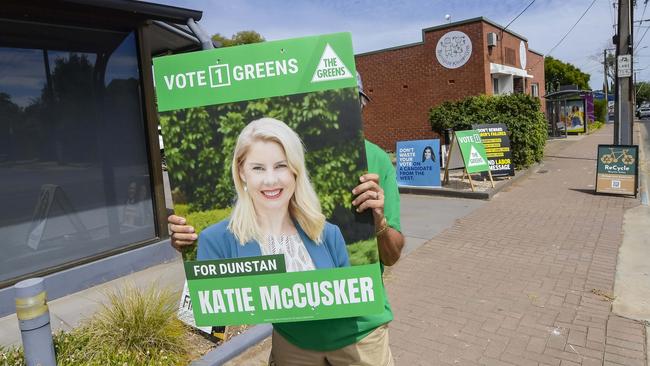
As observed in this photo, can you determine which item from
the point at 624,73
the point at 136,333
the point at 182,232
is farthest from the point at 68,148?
the point at 624,73

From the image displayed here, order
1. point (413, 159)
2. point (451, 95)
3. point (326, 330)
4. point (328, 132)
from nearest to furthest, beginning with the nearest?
point (328, 132) < point (326, 330) < point (413, 159) < point (451, 95)

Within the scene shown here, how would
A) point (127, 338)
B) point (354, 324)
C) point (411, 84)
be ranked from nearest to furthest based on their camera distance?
1. point (354, 324)
2. point (127, 338)
3. point (411, 84)

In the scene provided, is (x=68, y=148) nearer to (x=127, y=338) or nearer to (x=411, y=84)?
(x=127, y=338)

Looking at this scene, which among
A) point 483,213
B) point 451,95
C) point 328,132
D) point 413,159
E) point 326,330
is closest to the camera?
point 328,132

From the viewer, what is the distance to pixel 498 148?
1211cm

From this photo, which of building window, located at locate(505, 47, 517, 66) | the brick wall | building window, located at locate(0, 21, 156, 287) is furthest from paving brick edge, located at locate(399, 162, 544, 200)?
building window, located at locate(505, 47, 517, 66)

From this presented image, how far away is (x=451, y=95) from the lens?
Answer: 18.1 meters

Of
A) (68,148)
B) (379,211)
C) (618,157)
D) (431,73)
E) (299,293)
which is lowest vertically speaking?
(618,157)

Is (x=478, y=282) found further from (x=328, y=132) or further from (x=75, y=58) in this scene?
(x=75, y=58)

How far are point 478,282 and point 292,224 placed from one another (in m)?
4.13

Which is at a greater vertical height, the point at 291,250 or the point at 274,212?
the point at 274,212

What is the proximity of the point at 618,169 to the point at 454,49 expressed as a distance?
31.5 ft

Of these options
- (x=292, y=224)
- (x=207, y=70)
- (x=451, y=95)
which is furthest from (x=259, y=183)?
(x=451, y=95)

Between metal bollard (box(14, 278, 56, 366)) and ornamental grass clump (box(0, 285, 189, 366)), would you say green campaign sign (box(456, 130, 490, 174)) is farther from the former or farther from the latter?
metal bollard (box(14, 278, 56, 366))
